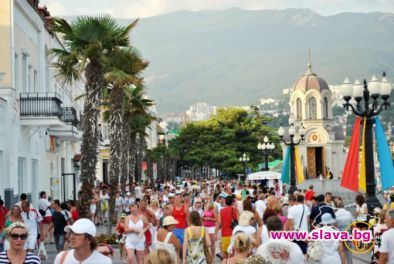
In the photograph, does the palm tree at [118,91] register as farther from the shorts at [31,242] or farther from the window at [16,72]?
the shorts at [31,242]

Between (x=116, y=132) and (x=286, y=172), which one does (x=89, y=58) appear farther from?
(x=286, y=172)

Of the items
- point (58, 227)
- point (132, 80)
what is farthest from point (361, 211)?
point (132, 80)

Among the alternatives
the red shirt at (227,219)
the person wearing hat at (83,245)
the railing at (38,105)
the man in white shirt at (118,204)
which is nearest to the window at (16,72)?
the railing at (38,105)

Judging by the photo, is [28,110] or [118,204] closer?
[28,110]

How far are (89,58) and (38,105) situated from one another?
5.45 metres

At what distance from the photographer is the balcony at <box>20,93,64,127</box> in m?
30.0

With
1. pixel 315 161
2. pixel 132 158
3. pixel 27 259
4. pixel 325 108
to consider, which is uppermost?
pixel 325 108

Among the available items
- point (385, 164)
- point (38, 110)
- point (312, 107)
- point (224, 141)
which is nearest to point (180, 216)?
point (385, 164)

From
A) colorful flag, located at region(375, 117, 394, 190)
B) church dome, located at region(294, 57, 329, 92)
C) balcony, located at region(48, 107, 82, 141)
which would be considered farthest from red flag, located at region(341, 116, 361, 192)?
church dome, located at region(294, 57, 329, 92)

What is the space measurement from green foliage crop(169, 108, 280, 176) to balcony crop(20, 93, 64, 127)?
6262 centimetres

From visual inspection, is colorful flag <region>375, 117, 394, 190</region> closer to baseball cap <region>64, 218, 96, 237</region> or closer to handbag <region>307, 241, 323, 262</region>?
handbag <region>307, 241, 323, 262</region>

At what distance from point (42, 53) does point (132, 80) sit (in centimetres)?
622

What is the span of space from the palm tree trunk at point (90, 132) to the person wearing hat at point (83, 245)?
53.6 feet

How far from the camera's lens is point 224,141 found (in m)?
94.6
